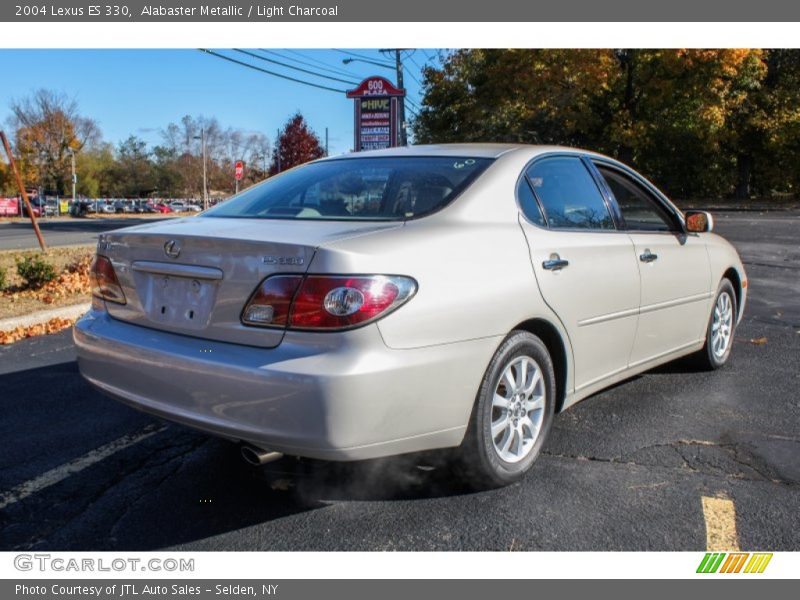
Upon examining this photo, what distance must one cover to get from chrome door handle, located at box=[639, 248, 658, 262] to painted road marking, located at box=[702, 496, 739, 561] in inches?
60.7

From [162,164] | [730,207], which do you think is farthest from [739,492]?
[162,164]

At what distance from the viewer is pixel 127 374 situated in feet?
9.83

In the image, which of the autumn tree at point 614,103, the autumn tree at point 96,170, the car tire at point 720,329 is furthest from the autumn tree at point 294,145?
the car tire at point 720,329

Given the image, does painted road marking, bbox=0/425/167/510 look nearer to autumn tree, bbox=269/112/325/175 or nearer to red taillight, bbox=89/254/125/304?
red taillight, bbox=89/254/125/304

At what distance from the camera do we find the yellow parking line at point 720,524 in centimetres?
275

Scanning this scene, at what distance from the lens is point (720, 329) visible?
5.36 meters

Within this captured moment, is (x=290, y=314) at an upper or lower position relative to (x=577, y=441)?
upper

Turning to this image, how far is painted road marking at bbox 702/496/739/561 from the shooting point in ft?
9.02

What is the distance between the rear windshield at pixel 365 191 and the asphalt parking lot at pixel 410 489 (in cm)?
115

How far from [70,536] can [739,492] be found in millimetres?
2860

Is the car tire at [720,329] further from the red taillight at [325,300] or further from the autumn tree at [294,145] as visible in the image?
the autumn tree at [294,145]

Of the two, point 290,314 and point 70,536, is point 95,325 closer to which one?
point 70,536

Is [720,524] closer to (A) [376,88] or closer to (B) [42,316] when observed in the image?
(B) [42,316]

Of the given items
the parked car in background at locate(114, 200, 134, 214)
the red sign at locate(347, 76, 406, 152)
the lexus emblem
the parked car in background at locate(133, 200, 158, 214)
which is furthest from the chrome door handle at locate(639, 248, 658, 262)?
the parked car in background at locate(133, 200, 158, 214)
